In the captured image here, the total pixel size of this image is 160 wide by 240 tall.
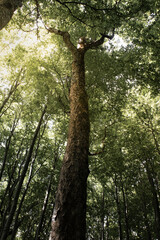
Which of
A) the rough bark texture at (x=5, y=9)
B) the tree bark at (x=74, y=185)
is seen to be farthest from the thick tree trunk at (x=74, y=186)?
the rough bark texture at (x=5, y=9)

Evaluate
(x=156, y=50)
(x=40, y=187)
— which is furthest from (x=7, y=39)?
(x=40, y=187)

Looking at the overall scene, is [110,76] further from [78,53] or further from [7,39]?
[7,39]

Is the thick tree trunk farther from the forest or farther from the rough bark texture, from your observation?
the rough bark texture

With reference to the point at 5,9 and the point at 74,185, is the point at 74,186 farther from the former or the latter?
the point at 5,9

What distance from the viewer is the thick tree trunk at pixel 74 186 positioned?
2145 mm

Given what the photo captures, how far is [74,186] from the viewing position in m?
2.51

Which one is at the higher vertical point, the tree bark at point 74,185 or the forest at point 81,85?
the forest at point 81,85

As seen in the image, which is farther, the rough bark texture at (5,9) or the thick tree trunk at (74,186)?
the rough bark texture at (5,9)

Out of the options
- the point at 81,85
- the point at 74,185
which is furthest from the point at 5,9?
the point at 74,185

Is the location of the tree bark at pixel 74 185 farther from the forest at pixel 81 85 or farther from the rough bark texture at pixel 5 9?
the rough bark texture at pixel 5 9

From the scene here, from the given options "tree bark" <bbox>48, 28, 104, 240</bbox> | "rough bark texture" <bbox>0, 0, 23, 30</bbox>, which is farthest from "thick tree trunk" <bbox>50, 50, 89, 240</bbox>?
"rough bark texture" <bbox>0, 0, 23, 30</bbox>

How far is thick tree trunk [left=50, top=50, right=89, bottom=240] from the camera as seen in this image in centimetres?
214

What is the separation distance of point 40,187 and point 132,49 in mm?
16890

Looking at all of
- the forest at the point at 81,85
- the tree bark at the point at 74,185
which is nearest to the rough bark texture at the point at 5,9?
the forest at the point at 81,85
